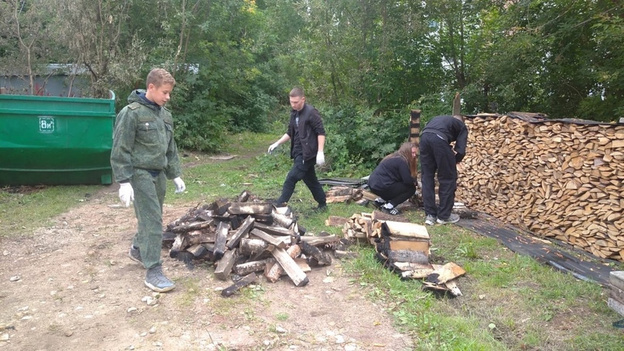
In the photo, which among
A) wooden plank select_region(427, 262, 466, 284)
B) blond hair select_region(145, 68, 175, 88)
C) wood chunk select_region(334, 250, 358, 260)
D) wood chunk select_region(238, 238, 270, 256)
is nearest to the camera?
blond hair select_region(145, 68, 175, 88)

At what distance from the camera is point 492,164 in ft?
25.3

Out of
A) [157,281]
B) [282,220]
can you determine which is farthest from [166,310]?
[282,220]

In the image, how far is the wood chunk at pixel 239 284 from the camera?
173 inches

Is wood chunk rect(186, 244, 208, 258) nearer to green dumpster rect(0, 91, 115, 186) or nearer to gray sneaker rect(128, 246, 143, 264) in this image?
gray sneaker rect(128, 246, 143, 264)

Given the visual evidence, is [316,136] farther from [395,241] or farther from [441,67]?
[441,67]

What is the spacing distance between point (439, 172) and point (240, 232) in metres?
3.21

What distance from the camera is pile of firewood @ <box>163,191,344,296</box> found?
4.82 meters

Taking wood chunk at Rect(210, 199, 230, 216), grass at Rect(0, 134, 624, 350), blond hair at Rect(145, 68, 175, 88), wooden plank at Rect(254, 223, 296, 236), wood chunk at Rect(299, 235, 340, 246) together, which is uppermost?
blond hair at Rect(145, 68, 175, 88)

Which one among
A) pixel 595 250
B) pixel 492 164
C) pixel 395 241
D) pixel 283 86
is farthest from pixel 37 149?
pixel 283 86

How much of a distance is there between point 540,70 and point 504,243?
566 cm

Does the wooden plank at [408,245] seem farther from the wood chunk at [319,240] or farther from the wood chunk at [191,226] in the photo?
the wood chunk at [191,226]

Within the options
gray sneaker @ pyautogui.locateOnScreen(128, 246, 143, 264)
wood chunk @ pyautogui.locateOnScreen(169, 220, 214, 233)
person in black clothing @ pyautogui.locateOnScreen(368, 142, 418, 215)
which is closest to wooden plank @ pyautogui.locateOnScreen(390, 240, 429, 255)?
wood chunk @ pyautogui.locateOnScreen(169, 220, 214, 233)

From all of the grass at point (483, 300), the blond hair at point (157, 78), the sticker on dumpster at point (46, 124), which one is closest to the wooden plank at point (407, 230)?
the grass at point (483, 300)

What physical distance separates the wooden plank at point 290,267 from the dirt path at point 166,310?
0.08 m
